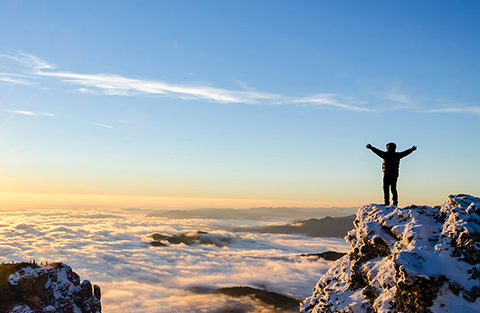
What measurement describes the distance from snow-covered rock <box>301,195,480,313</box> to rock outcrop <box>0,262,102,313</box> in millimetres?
33230

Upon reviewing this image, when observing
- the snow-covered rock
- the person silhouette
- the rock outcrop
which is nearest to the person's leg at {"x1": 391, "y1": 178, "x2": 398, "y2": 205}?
the person silhouette

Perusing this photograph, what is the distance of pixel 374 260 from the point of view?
594 inches

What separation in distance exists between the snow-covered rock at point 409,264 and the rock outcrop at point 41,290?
33.2 metres

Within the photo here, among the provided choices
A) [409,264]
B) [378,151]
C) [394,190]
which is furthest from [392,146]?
[409,264]

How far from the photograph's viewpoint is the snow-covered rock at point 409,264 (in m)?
11.3

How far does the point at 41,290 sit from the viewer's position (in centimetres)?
3684

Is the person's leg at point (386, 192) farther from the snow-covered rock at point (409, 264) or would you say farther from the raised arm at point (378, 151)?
the snow-covered rock at point (409, 264)

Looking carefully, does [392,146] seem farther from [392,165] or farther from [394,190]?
[394,190]

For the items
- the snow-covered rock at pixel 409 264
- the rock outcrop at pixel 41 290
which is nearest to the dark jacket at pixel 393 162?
the snow-covered rock at pixel 409 264

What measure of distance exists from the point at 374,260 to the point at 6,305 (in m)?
38.0

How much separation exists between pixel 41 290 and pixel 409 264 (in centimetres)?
4032

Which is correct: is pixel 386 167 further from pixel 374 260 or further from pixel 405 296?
pixel 405 296

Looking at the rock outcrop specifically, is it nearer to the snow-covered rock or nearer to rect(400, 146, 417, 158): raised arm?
the snow-covered rock

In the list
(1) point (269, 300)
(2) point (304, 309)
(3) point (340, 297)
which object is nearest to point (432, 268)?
(3) point (340, 297)
